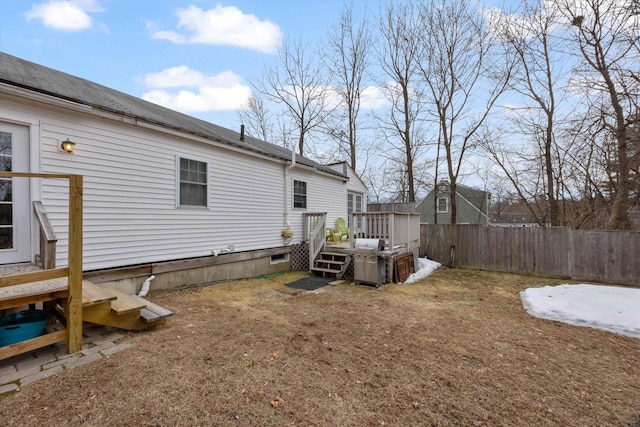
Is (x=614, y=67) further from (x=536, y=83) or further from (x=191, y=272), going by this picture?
(x=191, y=272)

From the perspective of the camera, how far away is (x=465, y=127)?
1270 cm

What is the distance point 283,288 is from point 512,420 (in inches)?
197

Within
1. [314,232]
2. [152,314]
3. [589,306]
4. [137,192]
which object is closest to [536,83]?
[589,306]

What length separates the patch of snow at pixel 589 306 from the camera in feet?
15.0

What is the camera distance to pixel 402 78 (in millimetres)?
14125

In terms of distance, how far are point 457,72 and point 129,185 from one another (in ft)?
43.1

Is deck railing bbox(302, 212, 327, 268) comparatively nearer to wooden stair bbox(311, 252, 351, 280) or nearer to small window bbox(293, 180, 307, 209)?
wooden stair bbox(311, 252, 351, 280)

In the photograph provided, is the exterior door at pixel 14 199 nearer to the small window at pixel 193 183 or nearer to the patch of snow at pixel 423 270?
the small window at pixel 193 183

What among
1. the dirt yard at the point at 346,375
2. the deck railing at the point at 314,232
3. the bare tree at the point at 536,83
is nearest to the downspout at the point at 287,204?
the deck railing at the point at 314,232

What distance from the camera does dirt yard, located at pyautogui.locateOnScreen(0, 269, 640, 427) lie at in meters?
2.23

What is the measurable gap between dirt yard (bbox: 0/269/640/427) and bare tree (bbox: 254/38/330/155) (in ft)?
50.8

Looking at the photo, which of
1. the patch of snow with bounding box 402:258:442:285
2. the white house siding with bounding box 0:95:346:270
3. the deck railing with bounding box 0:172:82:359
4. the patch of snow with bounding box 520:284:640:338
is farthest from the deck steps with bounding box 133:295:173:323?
the patch of snow with bounding box 520:284:640:338

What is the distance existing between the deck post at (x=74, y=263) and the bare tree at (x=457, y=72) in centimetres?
1227

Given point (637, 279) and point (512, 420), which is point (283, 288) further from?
point (637, 279)
